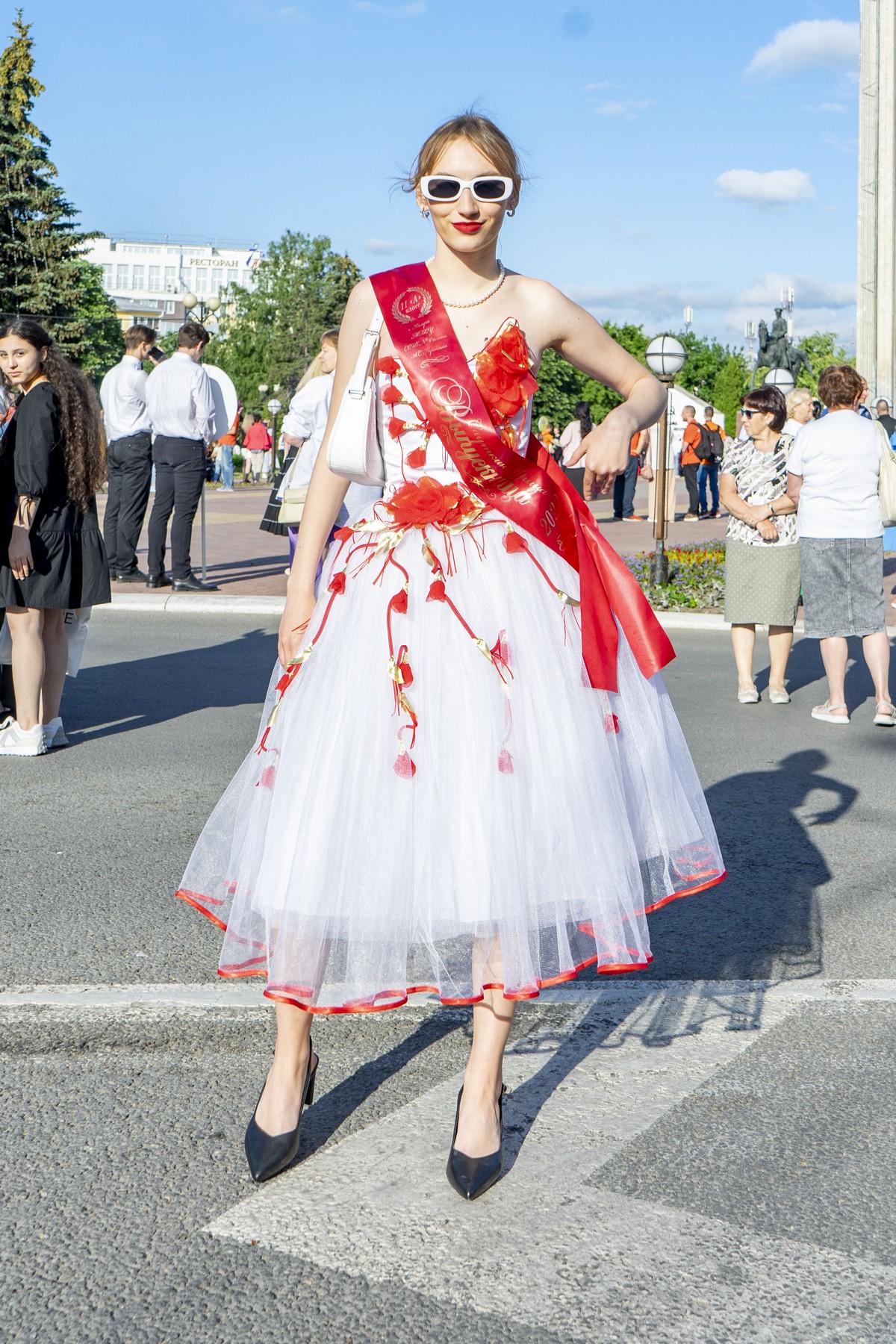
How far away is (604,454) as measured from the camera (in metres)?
2.85

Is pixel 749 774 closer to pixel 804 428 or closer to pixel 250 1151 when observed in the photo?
pixel 804 428

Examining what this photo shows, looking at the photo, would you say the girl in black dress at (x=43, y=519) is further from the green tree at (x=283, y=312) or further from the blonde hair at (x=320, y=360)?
the green tree at (x=283, y=312)

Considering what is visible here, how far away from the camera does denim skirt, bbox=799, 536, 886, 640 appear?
8406 millimetres

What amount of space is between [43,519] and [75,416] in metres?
0.56

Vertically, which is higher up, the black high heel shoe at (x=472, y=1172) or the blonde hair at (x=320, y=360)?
the blonde hair at (x=320, y=360)

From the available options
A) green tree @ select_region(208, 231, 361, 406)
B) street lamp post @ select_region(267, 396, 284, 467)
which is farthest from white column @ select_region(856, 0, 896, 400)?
green tree @ select_region(208, 231, 361, 406)

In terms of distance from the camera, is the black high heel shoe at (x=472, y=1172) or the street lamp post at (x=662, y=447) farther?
the street lamp post at (x=662, y=447)

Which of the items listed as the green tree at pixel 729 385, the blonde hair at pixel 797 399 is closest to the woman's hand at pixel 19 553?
the blonde hair at pixel 797 399

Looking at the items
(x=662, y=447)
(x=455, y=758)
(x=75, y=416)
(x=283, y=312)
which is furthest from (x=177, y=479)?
(x=283, y=312)

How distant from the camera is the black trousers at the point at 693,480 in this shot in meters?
28.5

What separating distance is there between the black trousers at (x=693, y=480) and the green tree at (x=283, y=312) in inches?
2003

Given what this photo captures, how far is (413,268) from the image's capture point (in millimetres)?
3047

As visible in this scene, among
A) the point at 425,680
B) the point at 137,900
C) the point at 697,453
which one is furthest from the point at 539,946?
the point at 697,453

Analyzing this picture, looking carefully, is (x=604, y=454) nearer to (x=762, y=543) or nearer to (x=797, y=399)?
(x=762, y=543)
